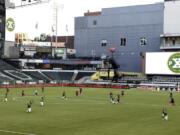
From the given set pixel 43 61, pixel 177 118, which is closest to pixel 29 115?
pixel 177 118

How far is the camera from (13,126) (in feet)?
149

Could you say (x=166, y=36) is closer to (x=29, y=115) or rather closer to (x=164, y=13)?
(x=164, y=13)

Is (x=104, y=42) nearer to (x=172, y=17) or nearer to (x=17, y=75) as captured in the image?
(x=172, y=17)

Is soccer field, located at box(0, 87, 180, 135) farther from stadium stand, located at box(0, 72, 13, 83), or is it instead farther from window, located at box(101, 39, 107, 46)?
window, located at box(101, 39, 107, 46)

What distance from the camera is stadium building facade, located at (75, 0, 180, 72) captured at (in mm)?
156875

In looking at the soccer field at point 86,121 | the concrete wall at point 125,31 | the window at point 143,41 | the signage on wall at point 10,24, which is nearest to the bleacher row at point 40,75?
the concrete wall at point 125,31

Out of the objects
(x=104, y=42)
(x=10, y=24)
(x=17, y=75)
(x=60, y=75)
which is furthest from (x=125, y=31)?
(x=17, y=75)

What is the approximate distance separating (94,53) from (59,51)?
16.7 m

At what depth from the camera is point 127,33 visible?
16512 centimetres

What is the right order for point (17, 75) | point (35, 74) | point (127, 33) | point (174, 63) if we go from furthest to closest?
point (127, 33) < point (35, 74) < point (17, 75) < point (174, 63)

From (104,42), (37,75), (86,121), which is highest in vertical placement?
(104,42)

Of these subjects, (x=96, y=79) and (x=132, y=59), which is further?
(x=132, y=59)

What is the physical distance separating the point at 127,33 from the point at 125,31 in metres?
1.35

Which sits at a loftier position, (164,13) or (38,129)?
(164,13)
